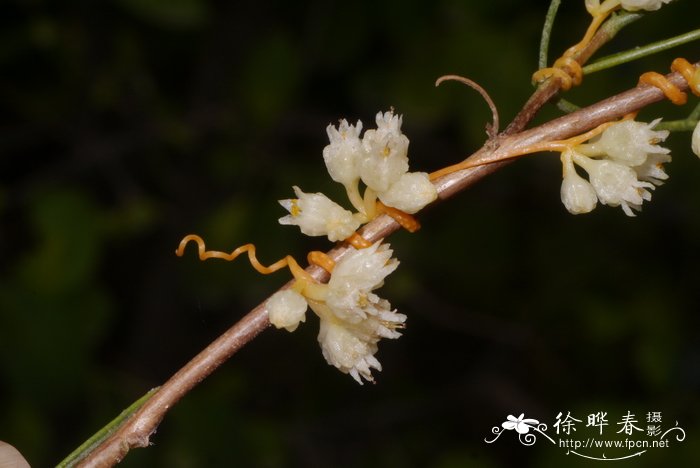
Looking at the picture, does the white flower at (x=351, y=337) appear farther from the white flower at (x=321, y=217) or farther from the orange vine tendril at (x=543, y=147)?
the orange vine tendril at (x=543, y=147)

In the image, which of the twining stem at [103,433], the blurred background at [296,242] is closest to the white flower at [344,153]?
the twining stem at [103,433]

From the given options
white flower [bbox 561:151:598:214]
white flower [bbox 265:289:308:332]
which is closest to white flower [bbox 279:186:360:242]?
white flower [bbox 265:289:308:332]

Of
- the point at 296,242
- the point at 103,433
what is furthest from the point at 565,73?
the point at 296,242

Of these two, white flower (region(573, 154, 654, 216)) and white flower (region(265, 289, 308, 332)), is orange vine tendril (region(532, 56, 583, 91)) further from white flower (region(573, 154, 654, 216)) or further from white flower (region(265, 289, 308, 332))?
white flower (region(265, 289, 308, 332))

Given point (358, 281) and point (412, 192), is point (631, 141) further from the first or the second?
point (358, 281)

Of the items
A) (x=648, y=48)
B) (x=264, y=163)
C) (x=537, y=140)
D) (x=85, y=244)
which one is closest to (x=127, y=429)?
(x=537, y=140)

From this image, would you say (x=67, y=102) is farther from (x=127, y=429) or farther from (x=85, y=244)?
(x=127, y=429)
